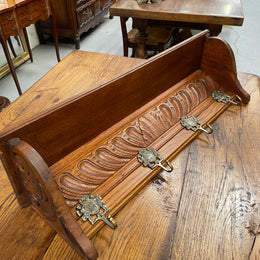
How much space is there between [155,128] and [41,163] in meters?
0.51

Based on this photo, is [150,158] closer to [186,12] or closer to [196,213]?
[196,213]

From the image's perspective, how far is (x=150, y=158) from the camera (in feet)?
2.76

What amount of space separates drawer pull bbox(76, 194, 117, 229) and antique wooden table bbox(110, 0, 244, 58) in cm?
187

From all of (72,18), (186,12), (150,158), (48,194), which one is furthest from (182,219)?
(72,18)

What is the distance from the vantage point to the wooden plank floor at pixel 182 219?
640 mm

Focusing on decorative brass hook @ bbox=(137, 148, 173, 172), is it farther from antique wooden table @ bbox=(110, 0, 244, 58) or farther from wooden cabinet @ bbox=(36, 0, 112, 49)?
wooden cabinet @ bbox=(36, 0, 112, 49)

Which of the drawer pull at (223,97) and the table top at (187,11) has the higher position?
the table top at (187,11)

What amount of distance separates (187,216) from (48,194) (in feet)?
1.29

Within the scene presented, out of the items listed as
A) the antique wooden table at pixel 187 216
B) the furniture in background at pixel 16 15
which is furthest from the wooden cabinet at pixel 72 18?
the antique wooden table at pixel 187 216

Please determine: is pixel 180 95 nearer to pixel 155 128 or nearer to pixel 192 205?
pixel 155 128

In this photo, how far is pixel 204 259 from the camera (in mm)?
627

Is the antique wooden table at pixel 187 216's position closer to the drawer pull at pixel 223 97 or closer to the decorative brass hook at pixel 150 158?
the decorative brass hook at pixel 150 158

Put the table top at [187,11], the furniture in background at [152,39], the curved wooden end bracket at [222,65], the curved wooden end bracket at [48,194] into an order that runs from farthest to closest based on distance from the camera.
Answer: the furniture in background at [152,39] → the table top at [187,11] → the curved wooden end bracket at [222,65] → the curved wooden end bracket at [48,194]

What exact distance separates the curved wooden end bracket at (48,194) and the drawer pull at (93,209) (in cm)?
8
